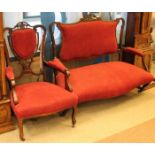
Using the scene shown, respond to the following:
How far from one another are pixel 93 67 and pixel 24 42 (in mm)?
905

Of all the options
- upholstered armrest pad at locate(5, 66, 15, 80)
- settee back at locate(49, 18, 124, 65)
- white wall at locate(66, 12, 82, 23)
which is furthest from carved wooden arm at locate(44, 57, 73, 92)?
white wall at locate(66, 12, 82, 23)

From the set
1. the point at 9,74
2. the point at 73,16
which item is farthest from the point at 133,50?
the point at 9,74

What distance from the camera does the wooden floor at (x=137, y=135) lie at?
2537 mm

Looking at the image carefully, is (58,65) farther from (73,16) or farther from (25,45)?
(73,16)

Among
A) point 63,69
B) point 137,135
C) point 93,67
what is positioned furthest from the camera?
point 93,67

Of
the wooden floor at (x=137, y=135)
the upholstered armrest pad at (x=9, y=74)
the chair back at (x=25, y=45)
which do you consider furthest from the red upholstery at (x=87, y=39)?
the wooden floor at (x=137, y=135)

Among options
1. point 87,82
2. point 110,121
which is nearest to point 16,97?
point 87,82

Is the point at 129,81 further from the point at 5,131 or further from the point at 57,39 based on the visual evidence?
the point at 5,131

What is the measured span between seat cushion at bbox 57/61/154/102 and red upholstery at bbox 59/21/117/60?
23cm

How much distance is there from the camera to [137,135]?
8.61ft

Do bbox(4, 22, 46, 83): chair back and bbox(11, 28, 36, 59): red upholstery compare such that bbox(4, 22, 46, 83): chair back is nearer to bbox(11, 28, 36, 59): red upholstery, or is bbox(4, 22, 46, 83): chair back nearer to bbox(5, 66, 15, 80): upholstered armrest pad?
bbox(11, 28, 36, 59): red upholstery

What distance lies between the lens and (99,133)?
2678mm

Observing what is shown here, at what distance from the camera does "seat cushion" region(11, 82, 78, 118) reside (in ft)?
7.87
